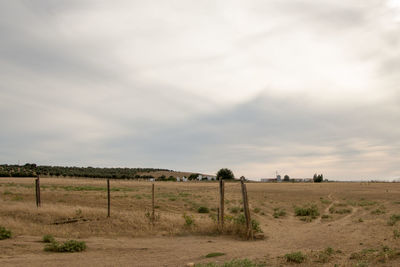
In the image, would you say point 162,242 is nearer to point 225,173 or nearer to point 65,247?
point 65,247

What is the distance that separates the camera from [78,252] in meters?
10.8

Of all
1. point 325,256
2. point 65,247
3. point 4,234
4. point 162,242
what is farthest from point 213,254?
point 4,234

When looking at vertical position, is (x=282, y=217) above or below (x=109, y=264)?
below

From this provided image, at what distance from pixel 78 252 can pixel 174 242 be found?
3643mm

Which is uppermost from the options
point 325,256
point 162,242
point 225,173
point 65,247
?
point 325,256

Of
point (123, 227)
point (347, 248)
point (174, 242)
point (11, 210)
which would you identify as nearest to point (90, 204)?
point (11, 210)

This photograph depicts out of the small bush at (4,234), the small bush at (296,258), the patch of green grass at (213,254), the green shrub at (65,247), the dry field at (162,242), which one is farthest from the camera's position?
the small bush at (4,234)

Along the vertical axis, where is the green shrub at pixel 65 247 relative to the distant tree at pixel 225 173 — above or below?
above

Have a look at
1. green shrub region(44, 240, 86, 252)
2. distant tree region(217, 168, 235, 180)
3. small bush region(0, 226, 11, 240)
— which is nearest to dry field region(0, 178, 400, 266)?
green shrub region(44, 240, 86, 252)

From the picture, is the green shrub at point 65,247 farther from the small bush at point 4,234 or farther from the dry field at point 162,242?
the small bush at point 4,234

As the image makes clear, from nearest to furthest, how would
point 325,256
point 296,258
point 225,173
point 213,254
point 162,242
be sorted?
point 296,258, point 325,256, point 213,254, point 162,242, point 225,173

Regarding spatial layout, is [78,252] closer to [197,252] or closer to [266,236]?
[197,252]

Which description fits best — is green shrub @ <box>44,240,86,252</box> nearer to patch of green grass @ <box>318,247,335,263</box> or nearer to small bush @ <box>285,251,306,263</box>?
small bush @ <box>285,251,306,263</box>

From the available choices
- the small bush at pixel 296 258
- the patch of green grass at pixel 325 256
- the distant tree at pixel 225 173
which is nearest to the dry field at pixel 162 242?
the patch of green grass at pixel 325 256
